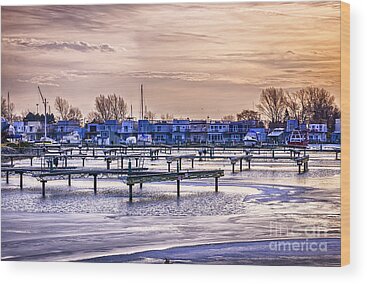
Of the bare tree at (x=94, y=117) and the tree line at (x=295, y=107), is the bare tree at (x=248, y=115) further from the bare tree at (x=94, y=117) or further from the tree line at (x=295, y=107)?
the bare tree at (x=94, y=117)

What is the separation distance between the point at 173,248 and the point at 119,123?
128 cm

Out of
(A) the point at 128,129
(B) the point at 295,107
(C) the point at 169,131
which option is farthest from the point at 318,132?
(A) the point at 128,129

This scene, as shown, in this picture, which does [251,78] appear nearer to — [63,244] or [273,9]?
[273,9]

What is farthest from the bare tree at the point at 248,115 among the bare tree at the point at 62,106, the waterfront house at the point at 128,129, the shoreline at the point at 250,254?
the bare tree at the point at 62,106

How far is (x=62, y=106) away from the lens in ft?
32.9

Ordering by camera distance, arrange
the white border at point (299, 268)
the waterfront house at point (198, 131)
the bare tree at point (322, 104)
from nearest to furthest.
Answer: the white border at point (299, 268), the bare tree at point (322, 104), the waterfront house at point (198, 131)

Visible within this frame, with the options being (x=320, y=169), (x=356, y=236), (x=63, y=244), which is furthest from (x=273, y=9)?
(x=63, y=244)

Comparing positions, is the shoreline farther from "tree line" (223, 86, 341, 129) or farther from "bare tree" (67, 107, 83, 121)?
"bare tree" (67, 107, 83, 121)

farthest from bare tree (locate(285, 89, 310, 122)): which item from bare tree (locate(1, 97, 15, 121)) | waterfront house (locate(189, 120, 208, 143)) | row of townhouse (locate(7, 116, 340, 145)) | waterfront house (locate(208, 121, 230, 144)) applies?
bare tree (locate(1, 97, 15, 121))

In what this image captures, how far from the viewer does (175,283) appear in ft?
31.5

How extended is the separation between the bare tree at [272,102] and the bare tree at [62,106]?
1.72 metres

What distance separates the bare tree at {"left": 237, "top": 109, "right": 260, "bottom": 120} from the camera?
9.80 metres

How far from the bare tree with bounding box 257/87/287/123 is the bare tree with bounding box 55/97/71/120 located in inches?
67.6

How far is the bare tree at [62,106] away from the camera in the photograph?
32.9 ft
